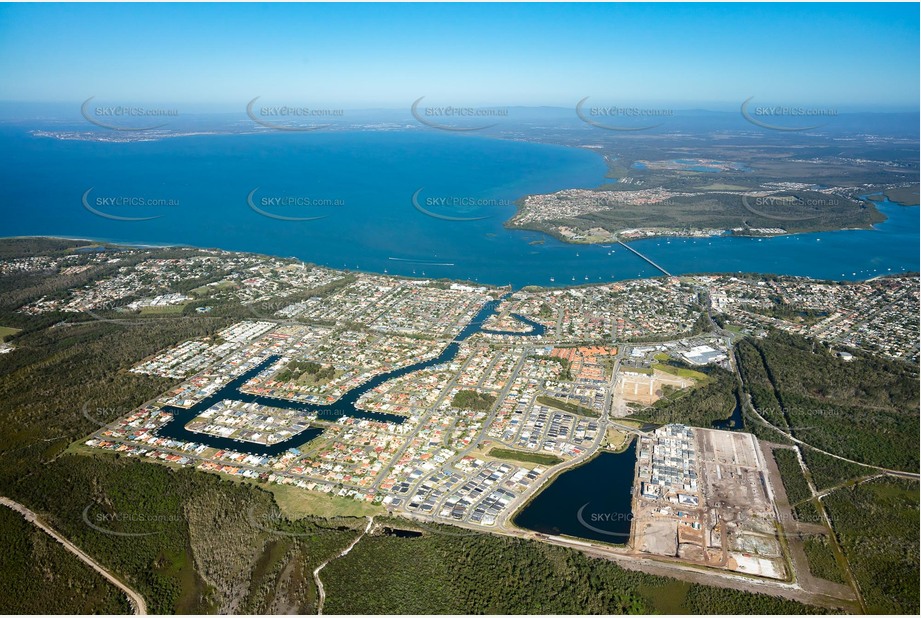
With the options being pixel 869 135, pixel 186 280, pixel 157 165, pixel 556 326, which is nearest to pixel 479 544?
pixel 556 326

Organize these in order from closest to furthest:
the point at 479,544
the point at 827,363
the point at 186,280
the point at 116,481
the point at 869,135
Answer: the point at 479,544
the point at 116,481
the point at 827,363
the point at 186,280
the point at 869,135

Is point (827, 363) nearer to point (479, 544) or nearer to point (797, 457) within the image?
point (797, 457)

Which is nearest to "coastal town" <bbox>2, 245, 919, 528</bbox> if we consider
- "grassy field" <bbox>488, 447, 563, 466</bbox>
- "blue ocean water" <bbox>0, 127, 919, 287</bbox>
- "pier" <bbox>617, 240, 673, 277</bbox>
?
"grassy field" <bbox>488, 447, 563, 466</bbox>

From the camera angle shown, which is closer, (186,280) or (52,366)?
(52,366)

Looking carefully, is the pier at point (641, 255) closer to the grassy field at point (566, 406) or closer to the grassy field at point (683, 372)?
the grassy field at point (683, 372)

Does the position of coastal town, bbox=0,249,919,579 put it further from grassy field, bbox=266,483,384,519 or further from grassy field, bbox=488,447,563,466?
grassy field, bbox=266,483,384,519

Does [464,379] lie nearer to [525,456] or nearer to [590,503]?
[525,456]
